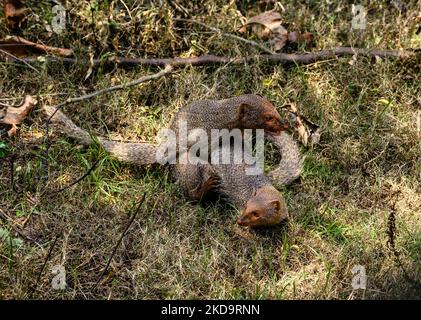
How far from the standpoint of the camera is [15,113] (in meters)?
3.44

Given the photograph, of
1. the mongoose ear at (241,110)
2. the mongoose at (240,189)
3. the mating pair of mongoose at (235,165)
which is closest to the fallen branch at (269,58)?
A: the mating pair of mongoose at (235,165)

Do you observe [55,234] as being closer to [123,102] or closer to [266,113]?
[123,102]

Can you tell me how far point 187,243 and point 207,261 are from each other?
15 centimetres

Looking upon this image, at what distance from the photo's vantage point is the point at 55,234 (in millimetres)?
2992

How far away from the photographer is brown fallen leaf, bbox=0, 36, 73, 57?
12.1ft

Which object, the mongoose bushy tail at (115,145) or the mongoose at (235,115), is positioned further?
the mongoose at (235,115)

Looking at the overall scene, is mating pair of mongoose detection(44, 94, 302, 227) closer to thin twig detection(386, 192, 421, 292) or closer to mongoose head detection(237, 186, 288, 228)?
mongoose head detection(237, 186, 288, 228)

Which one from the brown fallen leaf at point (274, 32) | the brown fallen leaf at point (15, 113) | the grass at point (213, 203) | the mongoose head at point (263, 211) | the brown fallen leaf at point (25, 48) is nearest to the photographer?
the grass at point (213, 203)

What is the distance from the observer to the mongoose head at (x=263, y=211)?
2.94m

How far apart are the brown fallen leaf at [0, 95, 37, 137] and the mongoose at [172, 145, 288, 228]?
90 cm

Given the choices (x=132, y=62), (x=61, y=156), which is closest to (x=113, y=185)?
(x=61, y=156)

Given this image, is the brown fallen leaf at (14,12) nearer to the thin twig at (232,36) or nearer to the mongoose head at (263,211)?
the thin twig at (232,36)

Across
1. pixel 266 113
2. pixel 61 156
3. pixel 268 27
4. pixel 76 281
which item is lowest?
pixel 76 281

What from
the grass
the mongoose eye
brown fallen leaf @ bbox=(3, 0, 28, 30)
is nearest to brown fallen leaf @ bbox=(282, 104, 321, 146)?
the grass
